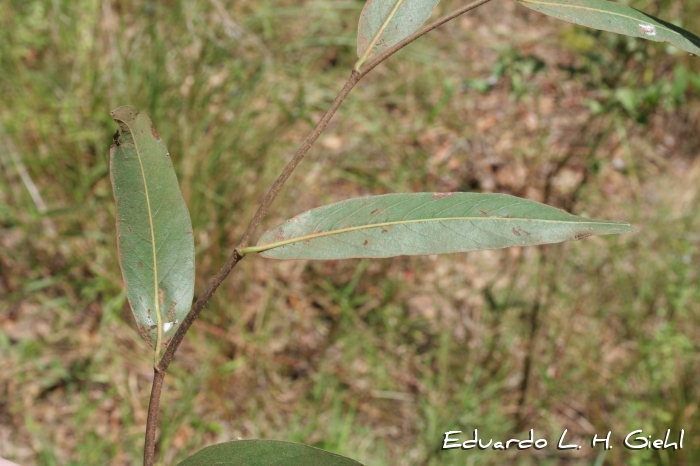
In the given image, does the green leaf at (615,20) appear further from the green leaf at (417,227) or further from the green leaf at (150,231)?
the green leaf at (150,231)

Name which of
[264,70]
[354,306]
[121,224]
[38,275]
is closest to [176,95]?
[264,70]

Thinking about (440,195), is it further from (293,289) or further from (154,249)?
(293,289)

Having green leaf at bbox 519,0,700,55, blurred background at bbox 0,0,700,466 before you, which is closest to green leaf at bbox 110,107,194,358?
green leaf at bbox 519,0,700,55

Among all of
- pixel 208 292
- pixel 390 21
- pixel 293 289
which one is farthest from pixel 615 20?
pixel 293 289

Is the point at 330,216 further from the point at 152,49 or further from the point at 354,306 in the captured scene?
the point at 152,49

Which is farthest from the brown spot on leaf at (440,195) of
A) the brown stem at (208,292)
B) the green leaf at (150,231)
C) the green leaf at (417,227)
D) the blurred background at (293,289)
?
the blurred background at (293,289)

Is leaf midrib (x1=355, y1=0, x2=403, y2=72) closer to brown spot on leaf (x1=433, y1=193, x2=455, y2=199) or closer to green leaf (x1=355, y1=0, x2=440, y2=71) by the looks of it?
green leaf (x1=355, y1=0, x2=440, y2=71)

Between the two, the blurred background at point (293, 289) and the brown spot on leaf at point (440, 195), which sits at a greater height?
the brown spot on leaf at point (440, 195)
